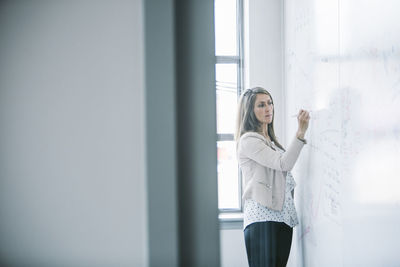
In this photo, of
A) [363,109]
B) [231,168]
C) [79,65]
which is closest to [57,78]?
[79,65]

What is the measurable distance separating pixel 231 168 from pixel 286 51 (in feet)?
2.97

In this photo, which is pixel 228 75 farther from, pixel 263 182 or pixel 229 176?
pixel 263 182

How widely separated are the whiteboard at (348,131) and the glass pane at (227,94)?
0.53 meters

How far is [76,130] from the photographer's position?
34cm

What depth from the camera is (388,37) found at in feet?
3.38

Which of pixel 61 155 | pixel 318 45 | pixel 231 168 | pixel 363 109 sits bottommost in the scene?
pixel 231 168

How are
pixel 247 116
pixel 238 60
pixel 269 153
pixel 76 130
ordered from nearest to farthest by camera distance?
pixel 76 130
pixel 269 153
pixel 247 116
pixel 238 60

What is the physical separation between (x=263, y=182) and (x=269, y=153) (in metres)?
0.15

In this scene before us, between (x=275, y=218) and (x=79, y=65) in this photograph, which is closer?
(x=79, y=65)

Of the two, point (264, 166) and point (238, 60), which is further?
point (238, 60)

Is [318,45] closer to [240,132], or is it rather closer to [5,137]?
[240,132]

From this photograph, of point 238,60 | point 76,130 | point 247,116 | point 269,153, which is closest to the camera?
point 76,130

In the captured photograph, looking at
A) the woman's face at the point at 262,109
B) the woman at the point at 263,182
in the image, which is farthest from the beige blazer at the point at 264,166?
the woman's face at the point at 262,109

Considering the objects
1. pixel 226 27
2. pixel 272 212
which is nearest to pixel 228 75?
pixel 226 27
